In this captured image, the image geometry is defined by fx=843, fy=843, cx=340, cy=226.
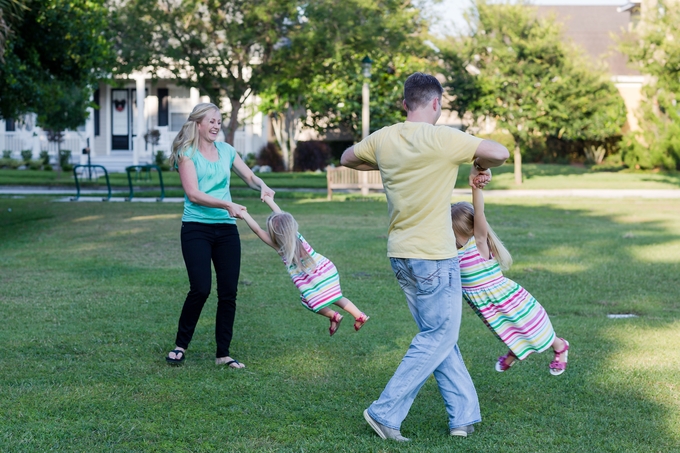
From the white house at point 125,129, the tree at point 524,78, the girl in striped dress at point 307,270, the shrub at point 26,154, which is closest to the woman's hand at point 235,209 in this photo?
the girl in striped dress at point 307,270

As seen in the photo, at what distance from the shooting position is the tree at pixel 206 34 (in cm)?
2038

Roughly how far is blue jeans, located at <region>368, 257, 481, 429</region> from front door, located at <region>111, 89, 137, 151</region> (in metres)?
32.6

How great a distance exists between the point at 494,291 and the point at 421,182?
89 centimetres

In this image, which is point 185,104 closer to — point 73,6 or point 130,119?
point 130,119

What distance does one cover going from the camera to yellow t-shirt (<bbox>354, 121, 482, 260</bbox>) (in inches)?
164

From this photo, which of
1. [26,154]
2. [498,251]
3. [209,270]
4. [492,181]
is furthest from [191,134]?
[26,154]

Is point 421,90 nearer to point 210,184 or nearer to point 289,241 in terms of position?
point 289,241

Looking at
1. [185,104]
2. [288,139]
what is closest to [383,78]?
[288,139]

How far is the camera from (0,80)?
13.0 m

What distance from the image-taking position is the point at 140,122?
32.2 m

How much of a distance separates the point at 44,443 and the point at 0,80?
9912 mm

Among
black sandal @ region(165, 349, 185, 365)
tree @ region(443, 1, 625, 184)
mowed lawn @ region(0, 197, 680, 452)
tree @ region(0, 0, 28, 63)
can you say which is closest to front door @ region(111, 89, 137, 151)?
tree @ region(443, 1, 625, 184)

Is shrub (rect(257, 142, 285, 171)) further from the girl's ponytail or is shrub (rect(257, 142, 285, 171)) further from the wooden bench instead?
the girl's ponytail

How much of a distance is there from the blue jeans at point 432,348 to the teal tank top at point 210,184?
73.1 inches
